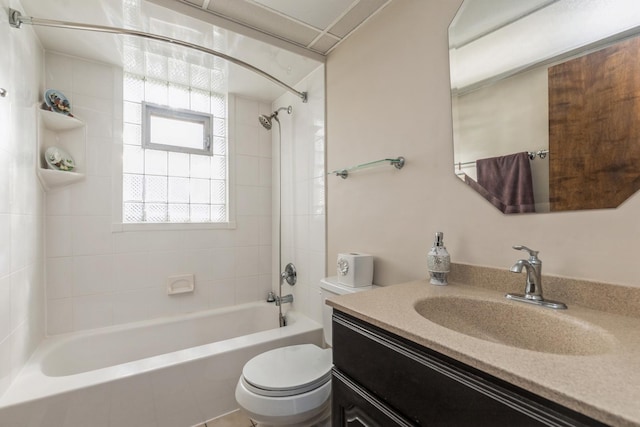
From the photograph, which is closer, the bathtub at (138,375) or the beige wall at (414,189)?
the beige wall at (414,189)

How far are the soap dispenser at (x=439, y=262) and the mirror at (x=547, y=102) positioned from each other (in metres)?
0.24

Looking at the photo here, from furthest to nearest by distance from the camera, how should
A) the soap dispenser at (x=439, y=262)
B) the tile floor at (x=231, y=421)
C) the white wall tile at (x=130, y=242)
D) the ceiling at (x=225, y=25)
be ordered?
the white wall tile at (x=130, y=242)
the tile floor at (x=231, y=421)
the ceiling at (x=225, y=25)
the soap dispenser at (x=439, y=262)

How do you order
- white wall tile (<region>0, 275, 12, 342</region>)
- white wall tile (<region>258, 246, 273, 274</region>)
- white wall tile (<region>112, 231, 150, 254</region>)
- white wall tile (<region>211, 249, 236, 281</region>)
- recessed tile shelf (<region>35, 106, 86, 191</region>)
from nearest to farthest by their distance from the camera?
white wall tile (<region>0, 275, 12, 342</region>)
recessed tile shelf (<region>35, 106, 86, 191</region>)
white wall tile (<region>112, 231, 150, 254</region>)
white wall tile (<region>211, 249, 236, 281</region>)
white wall tile (<region>258, 246, 273, 274</region>)

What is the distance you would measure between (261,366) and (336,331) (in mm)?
609

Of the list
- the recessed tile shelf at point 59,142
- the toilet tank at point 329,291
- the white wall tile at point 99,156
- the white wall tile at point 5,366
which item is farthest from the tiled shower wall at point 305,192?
the white wall tile at point 5,366

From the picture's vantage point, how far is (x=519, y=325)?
0.82 meters

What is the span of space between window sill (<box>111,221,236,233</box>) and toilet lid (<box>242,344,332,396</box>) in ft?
4.09

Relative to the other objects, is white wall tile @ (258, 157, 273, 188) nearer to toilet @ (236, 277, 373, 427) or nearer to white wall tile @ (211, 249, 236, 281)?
white wall tile @ (211, 249, 236, 281)

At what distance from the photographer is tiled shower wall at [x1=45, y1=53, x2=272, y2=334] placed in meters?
1.81

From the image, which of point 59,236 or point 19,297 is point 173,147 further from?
point 19,297

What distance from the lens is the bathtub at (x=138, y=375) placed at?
1221mm

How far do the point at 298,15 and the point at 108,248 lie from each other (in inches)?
76.1

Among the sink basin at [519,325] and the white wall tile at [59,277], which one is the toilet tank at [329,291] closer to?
the sink basin at [519,325]

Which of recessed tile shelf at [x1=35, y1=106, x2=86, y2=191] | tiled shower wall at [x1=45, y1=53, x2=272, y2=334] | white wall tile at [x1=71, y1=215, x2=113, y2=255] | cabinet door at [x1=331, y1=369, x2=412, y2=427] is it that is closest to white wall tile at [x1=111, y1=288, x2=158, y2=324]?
tiled shower wall at [x1=45, y1=53, x2=272, y2=334]
